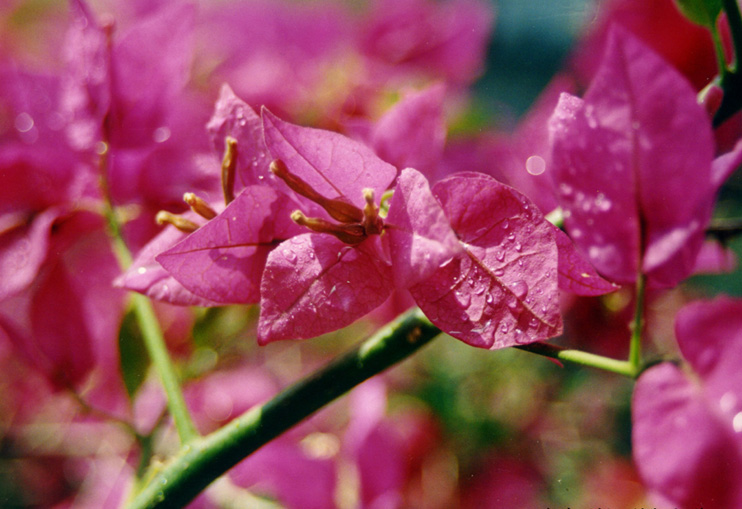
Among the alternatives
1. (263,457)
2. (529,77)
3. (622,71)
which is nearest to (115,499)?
(263,457)

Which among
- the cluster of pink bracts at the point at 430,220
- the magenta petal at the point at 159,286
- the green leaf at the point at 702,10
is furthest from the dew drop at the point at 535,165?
the magenta petal at the point at 159,286

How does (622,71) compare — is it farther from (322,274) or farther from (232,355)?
(232,355)

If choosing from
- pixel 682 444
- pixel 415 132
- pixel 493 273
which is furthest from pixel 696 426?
pixel 415 132

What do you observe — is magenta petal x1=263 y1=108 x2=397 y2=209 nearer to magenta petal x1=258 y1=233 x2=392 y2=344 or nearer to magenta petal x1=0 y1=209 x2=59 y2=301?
magenta petal x1=258 y1=233 x2=392 y2=344

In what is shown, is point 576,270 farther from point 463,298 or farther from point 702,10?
point 702,10

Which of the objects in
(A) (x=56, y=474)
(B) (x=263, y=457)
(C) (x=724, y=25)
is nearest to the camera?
(C) (x=724, y=25)

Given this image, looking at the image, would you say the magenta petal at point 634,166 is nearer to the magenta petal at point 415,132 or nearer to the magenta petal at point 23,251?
the magenta petal at point 415,132

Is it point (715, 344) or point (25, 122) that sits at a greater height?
point (25, 122)
